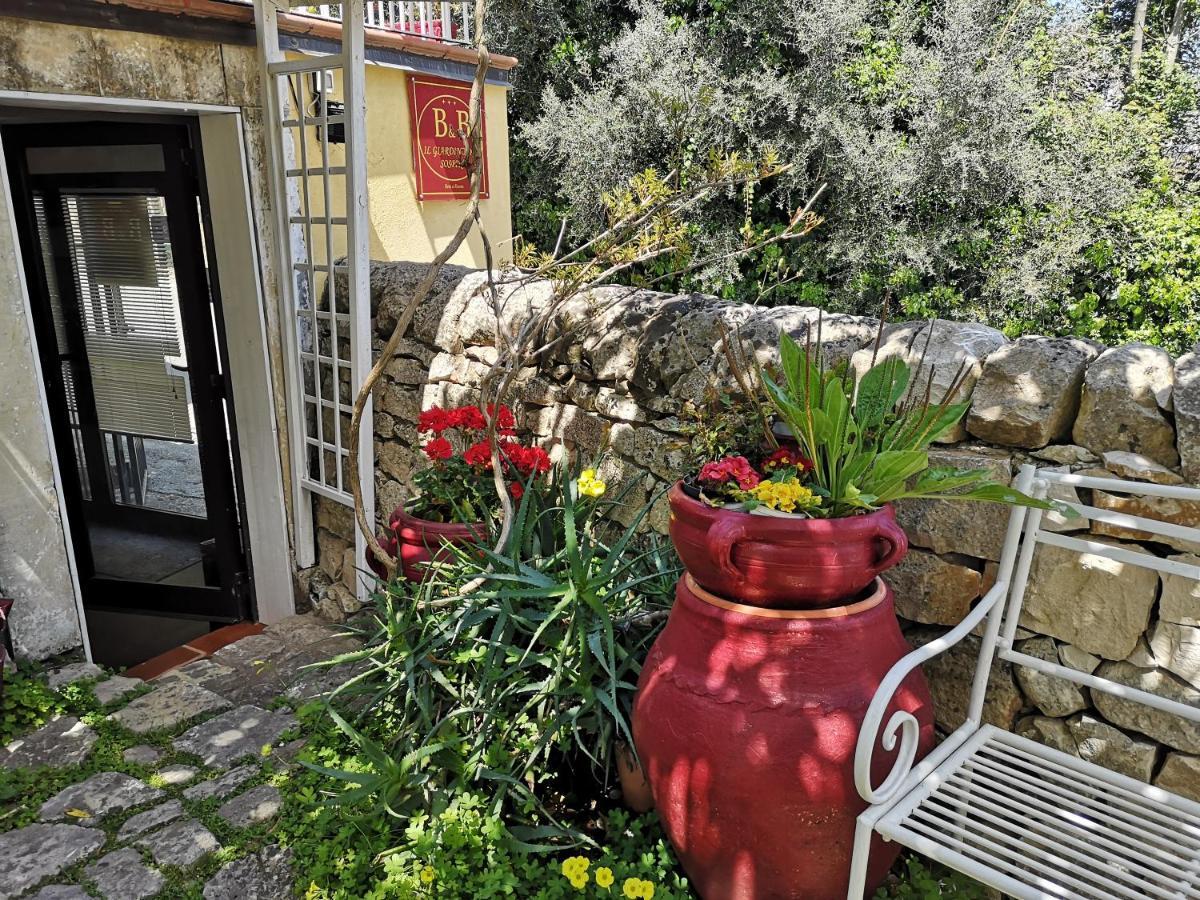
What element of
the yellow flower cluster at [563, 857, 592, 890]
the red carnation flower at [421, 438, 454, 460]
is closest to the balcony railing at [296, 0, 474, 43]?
the red carnation flower at [421, 438, 454, 460]

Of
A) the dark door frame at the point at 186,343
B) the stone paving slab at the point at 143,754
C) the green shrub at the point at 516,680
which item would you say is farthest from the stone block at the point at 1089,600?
the dark door frame at the point at 186,343

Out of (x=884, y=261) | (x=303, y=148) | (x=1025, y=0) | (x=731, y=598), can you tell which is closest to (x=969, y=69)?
(x=1025, y=0)

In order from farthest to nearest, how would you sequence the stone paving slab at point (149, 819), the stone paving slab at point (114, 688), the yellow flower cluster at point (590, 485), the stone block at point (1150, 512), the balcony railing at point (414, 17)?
the balcony railing at point (414, 17) < the stone paving slab at point (114, 688) < the yellow flower cluster at point (590, 485) < the stone paving slab at point (149, 819) < the stone block at point (1150, 512)

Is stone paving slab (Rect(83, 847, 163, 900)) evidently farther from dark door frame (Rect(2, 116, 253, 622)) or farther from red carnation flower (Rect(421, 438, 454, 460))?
dark door frame (Rect(2, 116, 253, 622))

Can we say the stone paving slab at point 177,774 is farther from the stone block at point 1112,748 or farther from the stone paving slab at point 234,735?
the stone block at point 1112,748

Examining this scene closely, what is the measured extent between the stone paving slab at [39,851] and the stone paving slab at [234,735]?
0.40 m

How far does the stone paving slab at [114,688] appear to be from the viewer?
298 cm

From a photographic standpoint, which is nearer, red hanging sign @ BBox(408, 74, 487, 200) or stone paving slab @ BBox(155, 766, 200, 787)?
stone paving slab @ BBox(155, 766, 200, 787)

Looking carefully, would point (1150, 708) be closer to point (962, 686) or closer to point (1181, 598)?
point (1181, 598)

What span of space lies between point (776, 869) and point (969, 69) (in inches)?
312

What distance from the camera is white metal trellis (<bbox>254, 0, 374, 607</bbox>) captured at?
3.27 m

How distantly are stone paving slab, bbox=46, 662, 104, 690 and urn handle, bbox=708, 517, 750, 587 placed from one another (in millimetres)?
2517

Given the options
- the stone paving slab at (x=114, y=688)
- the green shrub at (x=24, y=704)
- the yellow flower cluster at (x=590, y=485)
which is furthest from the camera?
the stone paving slab at (x=114, y=688)

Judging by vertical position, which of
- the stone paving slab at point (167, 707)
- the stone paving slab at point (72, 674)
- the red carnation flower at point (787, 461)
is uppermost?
the red carnation flower at point (787, 461)
